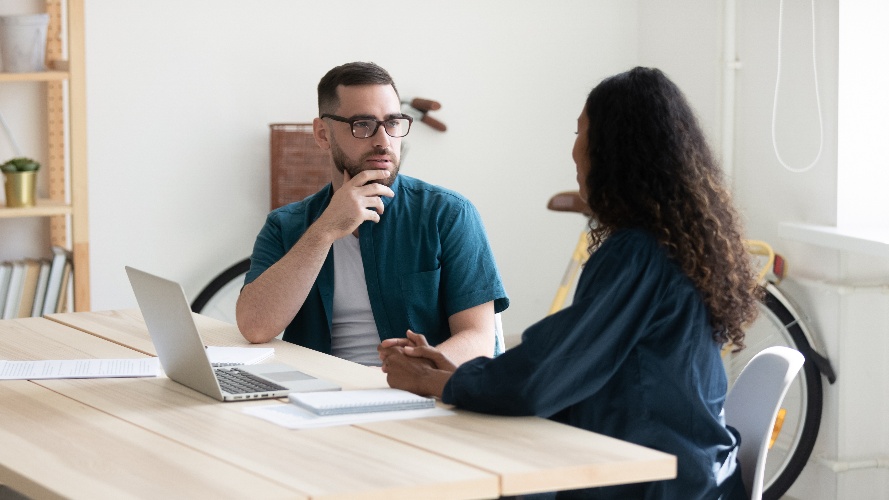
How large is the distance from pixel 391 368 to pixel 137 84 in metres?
2.12

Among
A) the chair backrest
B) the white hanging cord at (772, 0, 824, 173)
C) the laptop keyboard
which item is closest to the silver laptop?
the laptop keyboard

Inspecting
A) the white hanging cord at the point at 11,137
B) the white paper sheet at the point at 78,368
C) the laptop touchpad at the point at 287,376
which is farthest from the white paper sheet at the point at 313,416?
the white hanging cord at the point at 11,137

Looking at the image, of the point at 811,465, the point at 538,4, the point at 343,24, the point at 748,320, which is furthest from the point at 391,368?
the point at 538,4

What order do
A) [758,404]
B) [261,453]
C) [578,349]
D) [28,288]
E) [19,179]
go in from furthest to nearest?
[28,288] < [19,179] < [758,404] < [578,349] < [261,453]

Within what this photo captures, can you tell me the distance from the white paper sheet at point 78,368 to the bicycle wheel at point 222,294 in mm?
1631

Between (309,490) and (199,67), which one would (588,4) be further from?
(309,490)

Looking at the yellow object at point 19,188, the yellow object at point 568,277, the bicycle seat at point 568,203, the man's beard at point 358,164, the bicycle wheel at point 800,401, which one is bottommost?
the bicycle wheel at point 800,401

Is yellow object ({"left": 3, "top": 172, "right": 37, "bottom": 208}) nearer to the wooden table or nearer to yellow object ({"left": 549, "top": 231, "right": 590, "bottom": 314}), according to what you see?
the wooden table

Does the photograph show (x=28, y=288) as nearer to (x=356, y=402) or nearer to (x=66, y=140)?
(x=66, y=140)

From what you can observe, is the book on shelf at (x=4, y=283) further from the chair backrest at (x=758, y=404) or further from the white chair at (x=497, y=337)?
the chair backrest at (x=758, y=404)

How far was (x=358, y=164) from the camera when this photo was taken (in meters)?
2.49

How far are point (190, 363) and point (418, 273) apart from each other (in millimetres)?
698

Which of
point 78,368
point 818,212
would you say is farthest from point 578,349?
point 818,212

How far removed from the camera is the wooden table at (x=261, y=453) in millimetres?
1385
